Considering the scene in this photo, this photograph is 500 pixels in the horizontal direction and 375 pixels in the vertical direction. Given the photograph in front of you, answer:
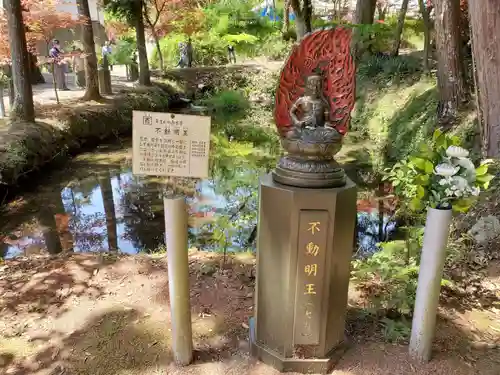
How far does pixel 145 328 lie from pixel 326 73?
8.25 feet

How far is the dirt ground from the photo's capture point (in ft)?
10.2

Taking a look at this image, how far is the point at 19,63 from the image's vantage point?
8750mm

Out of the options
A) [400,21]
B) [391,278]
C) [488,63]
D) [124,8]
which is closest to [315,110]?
[391,278]

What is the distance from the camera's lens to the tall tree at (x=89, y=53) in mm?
12156

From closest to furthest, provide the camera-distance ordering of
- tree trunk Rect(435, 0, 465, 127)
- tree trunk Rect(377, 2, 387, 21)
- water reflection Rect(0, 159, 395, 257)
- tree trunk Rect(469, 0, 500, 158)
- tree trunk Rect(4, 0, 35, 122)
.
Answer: tree trunk Rect(469, 0, 500, 158), water reflection Rect(0, 159, 395, 257), tree trunk Rect(435, 0, 465, 127), tree trunk Rect(4, 0, 35, 122), tree trunk Rect(377, 2, 387, 21)

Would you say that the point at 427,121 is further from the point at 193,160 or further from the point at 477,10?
the point at 193,160

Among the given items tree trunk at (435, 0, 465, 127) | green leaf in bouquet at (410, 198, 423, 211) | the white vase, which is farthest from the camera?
tree trunk at (435, 0, 465, 127)

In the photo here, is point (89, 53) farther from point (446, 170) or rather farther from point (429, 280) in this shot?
point (429, 280)

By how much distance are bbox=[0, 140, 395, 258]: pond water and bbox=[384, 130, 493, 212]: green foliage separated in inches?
88.5

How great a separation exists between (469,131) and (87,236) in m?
6.60

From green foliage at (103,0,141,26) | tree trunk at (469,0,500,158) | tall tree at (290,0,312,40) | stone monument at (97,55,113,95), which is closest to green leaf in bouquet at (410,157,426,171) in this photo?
tree trunk at (469,0,500,158)

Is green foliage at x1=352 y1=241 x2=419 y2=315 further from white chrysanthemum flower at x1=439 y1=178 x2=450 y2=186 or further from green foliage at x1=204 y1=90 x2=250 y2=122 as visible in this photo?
green foliage at x1=204 y1=90 x2=250 y2=122

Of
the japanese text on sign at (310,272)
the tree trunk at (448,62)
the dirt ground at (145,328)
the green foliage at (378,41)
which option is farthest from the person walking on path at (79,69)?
the japanese text on sign at (310,272)

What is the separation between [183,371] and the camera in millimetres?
3072
